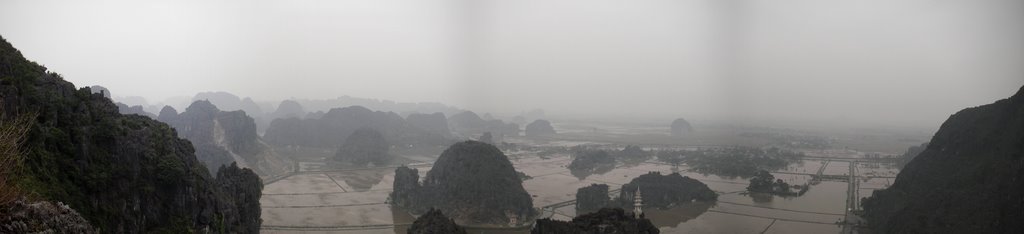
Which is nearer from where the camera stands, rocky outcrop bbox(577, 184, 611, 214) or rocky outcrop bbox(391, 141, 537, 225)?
rocky outcrop bbox(391, 141, 537, 225)

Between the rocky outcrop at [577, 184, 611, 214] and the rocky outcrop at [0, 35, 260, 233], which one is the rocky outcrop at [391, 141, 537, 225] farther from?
the rocky outcrop at [0, 35, 260, 233]

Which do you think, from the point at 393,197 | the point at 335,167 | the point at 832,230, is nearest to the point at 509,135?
the point at 335,167

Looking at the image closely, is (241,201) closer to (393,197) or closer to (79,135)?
(79,135)

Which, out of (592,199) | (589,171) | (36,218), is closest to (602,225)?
(592,199)

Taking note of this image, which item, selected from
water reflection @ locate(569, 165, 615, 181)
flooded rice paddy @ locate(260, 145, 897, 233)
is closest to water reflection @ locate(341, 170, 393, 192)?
flooded rice paddy @ locate(260, 145, 897, 233)

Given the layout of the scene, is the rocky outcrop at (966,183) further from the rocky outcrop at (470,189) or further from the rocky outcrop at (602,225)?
the rocky outcrop at (470,189)

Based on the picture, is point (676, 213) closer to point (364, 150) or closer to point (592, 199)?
point (592, 199)

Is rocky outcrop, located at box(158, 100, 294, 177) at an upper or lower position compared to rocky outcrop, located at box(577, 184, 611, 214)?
upper
